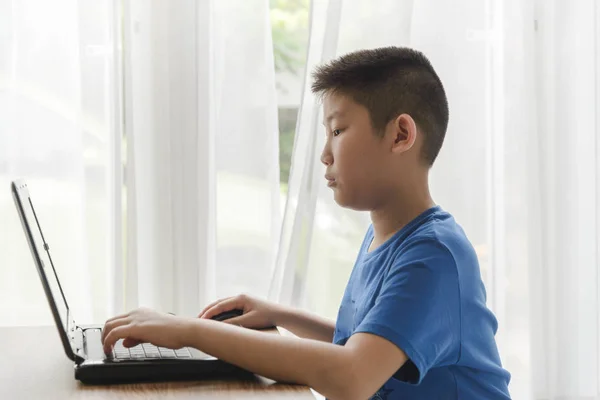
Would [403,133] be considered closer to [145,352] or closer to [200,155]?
[145,352]

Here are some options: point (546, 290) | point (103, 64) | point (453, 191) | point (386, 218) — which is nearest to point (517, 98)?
point (453, 191)

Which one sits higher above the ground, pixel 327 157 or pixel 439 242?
pixel 327 157

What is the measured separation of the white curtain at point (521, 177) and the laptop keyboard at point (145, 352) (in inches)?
29.3

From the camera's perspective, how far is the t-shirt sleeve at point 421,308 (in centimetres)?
92

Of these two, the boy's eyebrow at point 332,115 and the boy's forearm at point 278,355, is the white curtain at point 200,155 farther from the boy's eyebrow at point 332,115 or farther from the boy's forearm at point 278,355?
the boy's forearm at point 278,355

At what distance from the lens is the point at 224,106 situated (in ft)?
5.82

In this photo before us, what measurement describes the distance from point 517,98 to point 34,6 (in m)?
1.10

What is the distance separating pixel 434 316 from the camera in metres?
0.94

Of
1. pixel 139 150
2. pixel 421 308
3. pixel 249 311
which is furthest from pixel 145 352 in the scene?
pixel 139 150

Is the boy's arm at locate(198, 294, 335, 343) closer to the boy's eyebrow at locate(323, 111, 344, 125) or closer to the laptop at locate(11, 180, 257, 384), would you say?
the laptop at locate(11, 180, 257, 384)

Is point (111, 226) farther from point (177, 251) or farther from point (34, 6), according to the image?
point (34, 6)

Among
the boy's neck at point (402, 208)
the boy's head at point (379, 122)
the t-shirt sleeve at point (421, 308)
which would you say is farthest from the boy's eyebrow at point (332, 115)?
the t-shirt sleeve at point (421, 308)

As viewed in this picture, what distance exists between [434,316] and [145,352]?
38 centimetres

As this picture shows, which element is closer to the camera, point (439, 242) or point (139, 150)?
point (439, 242)
